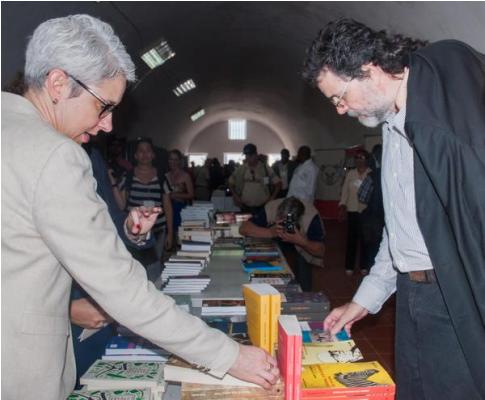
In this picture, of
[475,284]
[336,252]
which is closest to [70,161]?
[475,284]

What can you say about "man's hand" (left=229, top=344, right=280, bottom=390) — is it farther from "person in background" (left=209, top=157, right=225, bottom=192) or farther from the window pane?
the window pane

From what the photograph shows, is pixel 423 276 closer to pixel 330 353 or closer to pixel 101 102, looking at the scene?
pixel 330 353

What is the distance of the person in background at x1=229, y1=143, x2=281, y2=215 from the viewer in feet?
24.3

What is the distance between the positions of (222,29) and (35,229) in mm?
7942

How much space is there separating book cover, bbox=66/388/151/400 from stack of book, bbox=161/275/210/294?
44.5 inches

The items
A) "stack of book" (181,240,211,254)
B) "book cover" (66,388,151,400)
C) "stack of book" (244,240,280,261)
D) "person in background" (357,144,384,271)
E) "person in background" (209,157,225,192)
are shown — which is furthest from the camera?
"person in background" (209,157,225,192)

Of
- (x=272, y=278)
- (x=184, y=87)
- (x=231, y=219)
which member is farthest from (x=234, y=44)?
(x=272, y=278)

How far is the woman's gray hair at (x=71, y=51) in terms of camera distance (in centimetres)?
117

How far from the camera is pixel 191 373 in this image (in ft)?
4.48

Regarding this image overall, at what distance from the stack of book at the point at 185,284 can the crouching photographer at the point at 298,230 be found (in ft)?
3.84

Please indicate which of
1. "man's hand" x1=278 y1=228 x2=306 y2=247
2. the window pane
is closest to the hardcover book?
"man's hand" x1=278 y1=228 x2=306 y2=247

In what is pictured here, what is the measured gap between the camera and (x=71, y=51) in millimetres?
1173

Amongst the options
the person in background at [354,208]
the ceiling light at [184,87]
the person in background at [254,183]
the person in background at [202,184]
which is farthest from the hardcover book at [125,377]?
the person in background at [202,184]

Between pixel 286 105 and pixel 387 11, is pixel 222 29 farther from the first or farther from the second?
pixel 286 105
